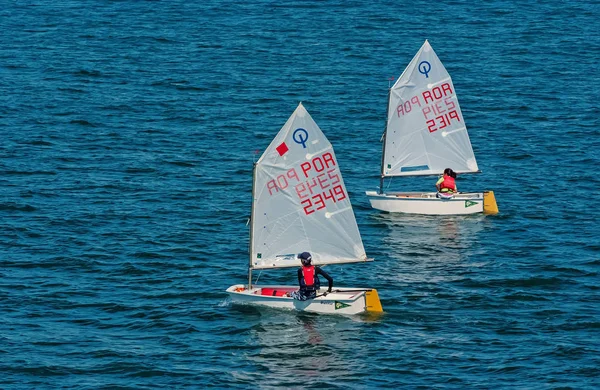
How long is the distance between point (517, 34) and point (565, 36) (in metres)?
4.94

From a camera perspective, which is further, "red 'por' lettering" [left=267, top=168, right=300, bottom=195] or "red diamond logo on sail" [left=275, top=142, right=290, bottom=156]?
"red 'por' lettering" [left=267, top=168, right=300, bottom=195]

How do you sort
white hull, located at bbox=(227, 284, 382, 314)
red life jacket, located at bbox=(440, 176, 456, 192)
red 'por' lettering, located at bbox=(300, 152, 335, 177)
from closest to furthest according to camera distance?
white hull, located at bbox=(227, 284, 382, 314) < red 'por' lettering, located at bbox=(300, 152, 335, 177) < red life jacket, located at bbox=(440, 176, 456, 192)

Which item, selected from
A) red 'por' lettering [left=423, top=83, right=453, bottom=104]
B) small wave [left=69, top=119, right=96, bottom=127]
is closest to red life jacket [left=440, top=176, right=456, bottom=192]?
red 'por' lettering [left=423, top=83, right=453, bottom=104]

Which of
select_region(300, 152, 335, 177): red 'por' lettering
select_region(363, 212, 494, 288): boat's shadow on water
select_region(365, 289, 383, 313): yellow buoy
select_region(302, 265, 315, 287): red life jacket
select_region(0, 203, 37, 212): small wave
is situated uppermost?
select_region(300, 152, 335, 177): red 'por' lettering

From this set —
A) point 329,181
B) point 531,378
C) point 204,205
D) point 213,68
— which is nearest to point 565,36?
point 213,68

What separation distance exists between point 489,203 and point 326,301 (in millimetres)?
22044

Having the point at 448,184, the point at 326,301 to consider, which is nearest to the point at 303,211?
the point at 326,301

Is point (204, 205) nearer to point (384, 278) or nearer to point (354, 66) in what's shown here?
point (384, 278)

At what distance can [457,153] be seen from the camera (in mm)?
86188

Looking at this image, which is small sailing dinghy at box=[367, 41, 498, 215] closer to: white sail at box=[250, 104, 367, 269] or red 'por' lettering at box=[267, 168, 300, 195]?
white sail at box=[250, 104, 367, 269]

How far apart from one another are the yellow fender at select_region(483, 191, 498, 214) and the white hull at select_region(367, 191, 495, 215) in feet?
0.95

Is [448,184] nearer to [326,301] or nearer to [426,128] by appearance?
[426,128]

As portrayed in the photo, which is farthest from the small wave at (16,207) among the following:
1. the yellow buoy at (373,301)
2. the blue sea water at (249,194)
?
the yellow buoy at (373,301)

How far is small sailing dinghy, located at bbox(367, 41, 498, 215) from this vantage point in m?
84.4
